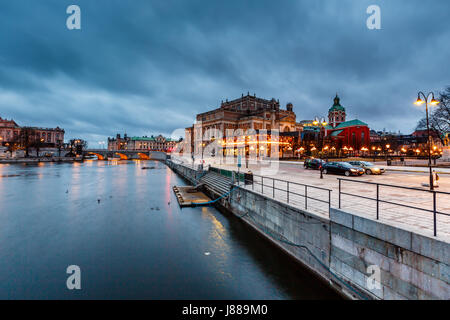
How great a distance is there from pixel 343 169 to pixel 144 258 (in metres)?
19.9

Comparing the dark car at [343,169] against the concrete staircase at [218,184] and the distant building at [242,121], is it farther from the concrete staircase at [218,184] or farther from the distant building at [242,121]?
the distant building at [242,121]

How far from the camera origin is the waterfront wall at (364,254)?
4.94 m

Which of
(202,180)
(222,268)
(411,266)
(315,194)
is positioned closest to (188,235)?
(222,268)

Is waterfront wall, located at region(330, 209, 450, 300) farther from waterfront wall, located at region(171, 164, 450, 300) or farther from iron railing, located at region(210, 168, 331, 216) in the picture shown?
iron railing, located at region(210, 168, 331, 216)

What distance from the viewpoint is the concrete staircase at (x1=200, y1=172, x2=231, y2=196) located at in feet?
70.9

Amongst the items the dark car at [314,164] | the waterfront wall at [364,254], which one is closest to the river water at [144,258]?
the waterfront wall at [364,254]

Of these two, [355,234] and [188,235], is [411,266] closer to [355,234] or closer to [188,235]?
[355,234]

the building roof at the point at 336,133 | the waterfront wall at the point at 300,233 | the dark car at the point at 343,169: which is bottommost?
the waterfront wall at the point at 300,233

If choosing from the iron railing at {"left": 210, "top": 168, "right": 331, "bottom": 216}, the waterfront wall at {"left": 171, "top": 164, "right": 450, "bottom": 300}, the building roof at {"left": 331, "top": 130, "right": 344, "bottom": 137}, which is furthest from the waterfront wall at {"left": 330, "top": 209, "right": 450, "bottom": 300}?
the building roof at {"left": 331, "top": 130, "right": 344, "bottom": 137}

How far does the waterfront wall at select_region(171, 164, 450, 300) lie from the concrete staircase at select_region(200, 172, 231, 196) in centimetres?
1098

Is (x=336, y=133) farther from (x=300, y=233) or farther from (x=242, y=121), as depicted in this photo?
(x=300, y=233)

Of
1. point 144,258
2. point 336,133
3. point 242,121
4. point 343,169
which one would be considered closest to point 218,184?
point 343,169

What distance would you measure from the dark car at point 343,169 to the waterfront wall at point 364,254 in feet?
45.5

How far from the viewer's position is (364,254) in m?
6.41
